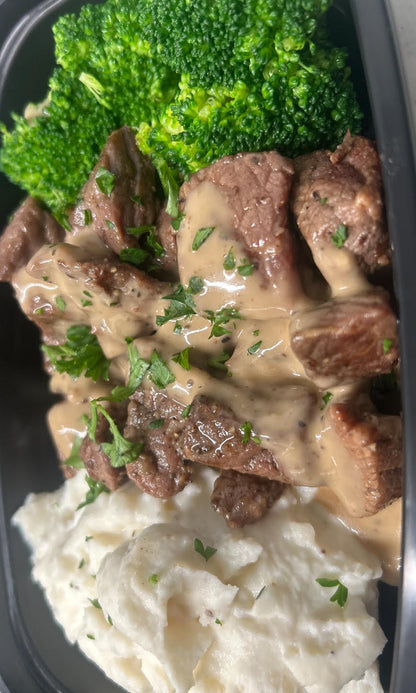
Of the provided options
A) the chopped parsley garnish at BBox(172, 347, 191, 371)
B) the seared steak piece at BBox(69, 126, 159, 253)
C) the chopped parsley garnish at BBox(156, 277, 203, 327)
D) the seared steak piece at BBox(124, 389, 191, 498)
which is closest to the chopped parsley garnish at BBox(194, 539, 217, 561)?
the seared steak piece at BBox(124, 389, 191, 498)

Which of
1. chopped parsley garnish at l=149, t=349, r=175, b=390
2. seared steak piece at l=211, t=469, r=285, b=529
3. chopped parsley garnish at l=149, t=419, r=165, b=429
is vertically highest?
chopped parsley garnish at l=149, t=349, r=175, b=390

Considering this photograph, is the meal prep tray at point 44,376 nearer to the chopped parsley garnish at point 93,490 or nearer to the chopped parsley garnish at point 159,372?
the chopped parsley garnish at point 93,490

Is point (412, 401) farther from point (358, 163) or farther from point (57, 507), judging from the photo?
point (57, 507)

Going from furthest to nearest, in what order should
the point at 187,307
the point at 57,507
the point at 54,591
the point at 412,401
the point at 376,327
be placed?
the point at 57,507
the point at 54,591
the point at 187,307
the point at 376,327
the point at 412,401

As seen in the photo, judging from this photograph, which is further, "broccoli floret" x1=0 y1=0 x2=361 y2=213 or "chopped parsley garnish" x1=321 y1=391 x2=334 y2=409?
"chopped parsley garnish" x1=321 y1=391 x2=334 y2=409

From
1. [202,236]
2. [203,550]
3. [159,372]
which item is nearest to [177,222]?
[202,236]

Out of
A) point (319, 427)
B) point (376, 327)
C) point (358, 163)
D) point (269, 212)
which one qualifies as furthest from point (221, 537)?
point (358, 163)

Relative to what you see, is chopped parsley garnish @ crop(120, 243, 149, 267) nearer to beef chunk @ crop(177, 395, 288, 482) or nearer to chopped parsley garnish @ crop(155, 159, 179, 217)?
chopped parsley garnish @ crop(155, 159, 179, 217)
